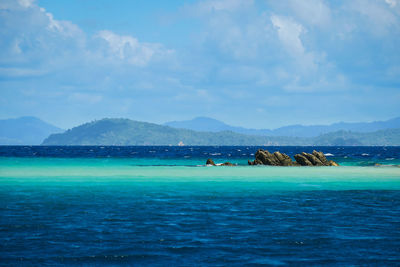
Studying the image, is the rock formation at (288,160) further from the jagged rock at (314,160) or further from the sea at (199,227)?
the sea at (199,227)

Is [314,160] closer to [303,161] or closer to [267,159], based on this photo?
[303,161]

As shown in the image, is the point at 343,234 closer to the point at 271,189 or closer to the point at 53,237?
the point at 53,237

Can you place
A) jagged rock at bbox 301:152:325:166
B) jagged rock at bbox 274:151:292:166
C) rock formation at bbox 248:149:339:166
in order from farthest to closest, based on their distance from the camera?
1. jagged rock at bbox 301:152:325:166
2. rock formation at bbox 248:149:339:166
3. jagged rock at bbox 274:151:292:166

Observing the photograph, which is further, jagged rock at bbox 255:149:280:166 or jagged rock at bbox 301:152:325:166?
jagged rock at bbox 301:152:325:166

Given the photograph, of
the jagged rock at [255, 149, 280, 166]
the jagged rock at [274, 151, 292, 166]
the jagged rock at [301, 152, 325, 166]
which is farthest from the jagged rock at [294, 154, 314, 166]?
the jagged rock at [255, 149, 280, 166]

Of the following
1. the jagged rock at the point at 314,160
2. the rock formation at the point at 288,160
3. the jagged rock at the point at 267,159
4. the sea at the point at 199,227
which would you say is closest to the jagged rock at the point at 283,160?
the rock formation at the point at 288,160

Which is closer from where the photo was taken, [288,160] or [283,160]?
[283,160]

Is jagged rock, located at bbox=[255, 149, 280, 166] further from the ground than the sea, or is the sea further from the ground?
jagged rock, located at bbox=[255, 149, 280, 166]

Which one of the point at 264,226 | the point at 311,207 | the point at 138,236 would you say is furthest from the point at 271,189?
the point at 138,236

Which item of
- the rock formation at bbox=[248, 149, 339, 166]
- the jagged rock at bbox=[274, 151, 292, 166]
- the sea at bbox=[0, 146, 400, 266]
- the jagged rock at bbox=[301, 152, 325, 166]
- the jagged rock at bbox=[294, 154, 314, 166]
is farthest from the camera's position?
the jagged rock at bbox=[301, 152, 325, 166]

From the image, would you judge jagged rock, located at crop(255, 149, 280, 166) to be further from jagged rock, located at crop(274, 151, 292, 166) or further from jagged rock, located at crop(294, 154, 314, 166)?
jagged rock, located at crop(294, 154, 314, 166)

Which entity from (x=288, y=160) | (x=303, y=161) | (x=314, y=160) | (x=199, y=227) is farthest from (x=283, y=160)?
(x=199, y=227)

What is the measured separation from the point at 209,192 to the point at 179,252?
1965 cm

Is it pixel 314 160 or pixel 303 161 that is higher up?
pixel 314 160
